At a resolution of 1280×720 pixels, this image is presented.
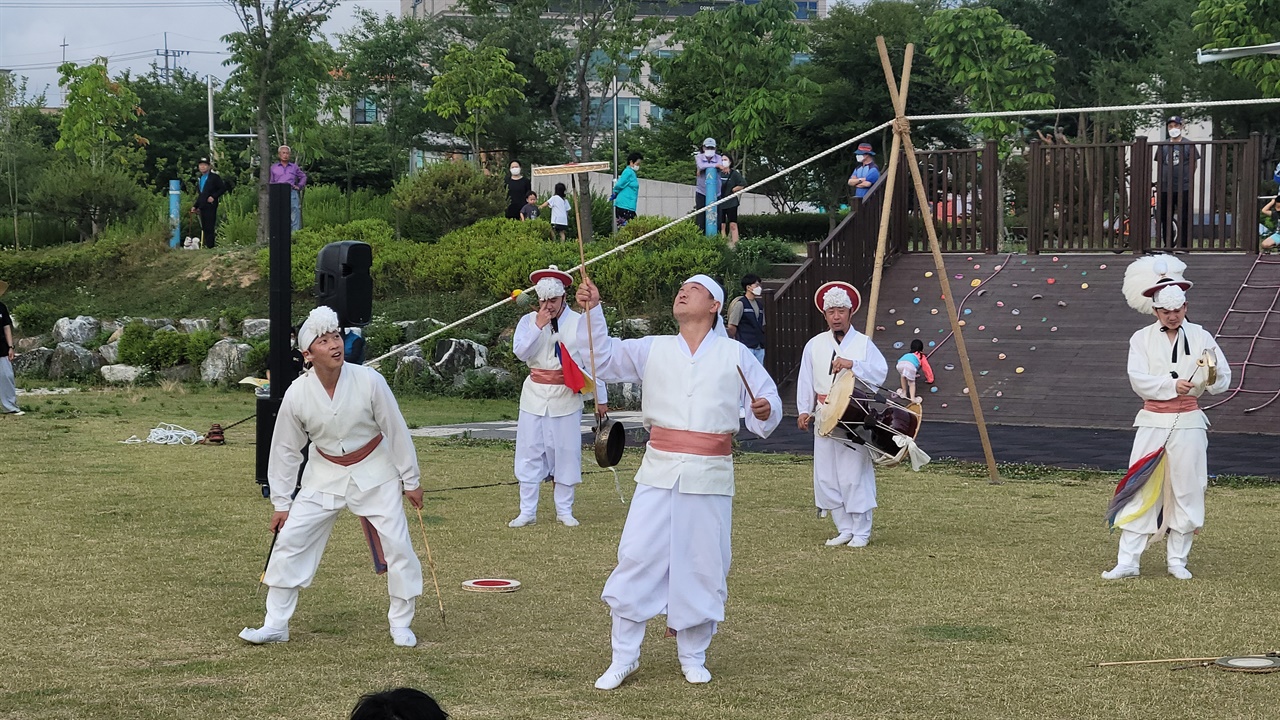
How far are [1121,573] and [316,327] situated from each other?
477cm

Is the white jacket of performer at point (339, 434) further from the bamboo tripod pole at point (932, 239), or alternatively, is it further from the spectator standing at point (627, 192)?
the spectator standing at point (627, 192)

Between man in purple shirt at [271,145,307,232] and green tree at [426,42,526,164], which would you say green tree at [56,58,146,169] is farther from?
man in purple shirt at [271,145,307,232]

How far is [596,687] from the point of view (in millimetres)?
6148

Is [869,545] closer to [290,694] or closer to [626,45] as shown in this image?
[290,694]

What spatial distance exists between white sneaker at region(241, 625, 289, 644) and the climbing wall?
35.8 ft

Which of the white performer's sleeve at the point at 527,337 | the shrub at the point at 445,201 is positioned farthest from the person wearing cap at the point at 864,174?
the white performer's sleeve at the point at 527,337

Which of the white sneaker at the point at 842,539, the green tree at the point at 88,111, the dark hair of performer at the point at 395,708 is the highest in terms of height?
the green tree at the point at 88,111

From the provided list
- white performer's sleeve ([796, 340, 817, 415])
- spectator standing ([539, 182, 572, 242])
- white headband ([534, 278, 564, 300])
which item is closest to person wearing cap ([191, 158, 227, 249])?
spectator standing ([539, 182, 572, 242])

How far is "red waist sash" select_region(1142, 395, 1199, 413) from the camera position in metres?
8.62

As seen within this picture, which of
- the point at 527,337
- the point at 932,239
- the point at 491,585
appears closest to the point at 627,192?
the point at 932,239

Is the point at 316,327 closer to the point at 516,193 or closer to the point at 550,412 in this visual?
Answer: the point at 550,412

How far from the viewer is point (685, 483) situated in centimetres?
641

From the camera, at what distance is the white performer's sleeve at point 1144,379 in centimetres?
857

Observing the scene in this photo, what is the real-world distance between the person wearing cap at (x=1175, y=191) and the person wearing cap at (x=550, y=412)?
34.8ft
